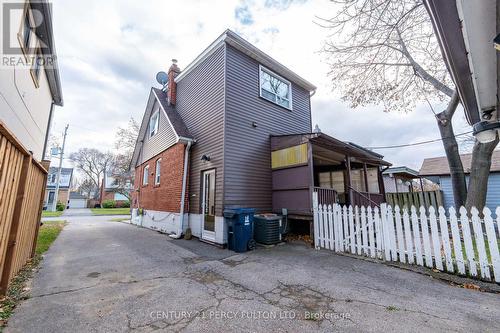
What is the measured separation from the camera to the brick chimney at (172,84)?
11578mm

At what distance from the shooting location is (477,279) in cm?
400

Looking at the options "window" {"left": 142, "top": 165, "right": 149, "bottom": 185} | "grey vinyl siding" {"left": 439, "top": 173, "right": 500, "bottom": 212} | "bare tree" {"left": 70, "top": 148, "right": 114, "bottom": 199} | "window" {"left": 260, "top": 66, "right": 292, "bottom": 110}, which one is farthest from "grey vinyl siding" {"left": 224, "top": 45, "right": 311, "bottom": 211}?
"bare tree" {"left": 70, "top": 148, "right": 114, "bottom": 199}

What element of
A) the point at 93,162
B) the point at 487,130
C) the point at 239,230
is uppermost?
the point at 93,162

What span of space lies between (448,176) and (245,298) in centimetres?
1682

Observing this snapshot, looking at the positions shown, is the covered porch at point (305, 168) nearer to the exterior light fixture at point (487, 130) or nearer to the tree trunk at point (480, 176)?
the tree trunk at point (480, 176)

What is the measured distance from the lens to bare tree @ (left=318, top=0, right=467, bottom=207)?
6406mm

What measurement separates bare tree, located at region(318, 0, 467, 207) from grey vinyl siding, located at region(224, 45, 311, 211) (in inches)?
126

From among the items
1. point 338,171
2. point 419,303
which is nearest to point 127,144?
point 338,171

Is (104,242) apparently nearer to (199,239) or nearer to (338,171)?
(199,239)

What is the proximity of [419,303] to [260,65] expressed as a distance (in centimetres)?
936

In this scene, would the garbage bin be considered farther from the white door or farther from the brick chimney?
the brick chimney

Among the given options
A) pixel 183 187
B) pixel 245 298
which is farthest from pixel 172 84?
pixel 245 298

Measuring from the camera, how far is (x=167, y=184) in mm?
10391

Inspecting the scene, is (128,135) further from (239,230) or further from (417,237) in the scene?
(417,237)
